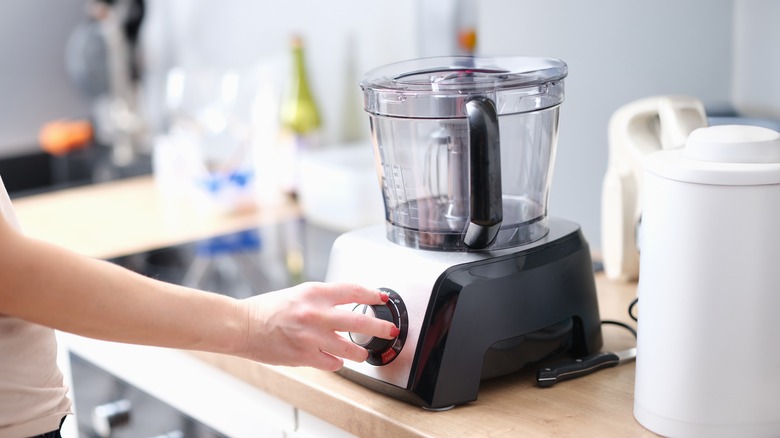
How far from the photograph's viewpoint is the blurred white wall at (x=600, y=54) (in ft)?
3.91

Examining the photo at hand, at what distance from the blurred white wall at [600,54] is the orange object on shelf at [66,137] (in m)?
1.71

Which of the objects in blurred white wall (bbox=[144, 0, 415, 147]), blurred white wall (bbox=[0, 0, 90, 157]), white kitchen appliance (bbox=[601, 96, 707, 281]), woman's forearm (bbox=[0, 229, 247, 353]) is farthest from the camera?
blurred white wall (bbox=[0, 0, 90, 157])

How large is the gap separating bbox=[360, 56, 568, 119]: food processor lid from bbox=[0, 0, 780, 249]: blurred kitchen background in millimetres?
329

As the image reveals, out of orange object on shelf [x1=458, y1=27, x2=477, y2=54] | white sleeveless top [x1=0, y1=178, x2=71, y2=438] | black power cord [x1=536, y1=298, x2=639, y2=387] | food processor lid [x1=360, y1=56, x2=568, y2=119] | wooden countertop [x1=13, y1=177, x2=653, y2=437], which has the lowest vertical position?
wooden countertop [x1=13, y1=177, x2=653, y2=437]

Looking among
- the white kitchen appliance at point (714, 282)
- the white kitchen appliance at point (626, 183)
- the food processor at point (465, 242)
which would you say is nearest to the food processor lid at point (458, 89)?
the food processor at point (465, 242)

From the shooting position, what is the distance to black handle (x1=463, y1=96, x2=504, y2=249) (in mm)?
822

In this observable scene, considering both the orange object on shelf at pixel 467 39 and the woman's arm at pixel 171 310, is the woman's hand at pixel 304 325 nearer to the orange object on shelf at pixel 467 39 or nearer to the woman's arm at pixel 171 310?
the woman's arm at pixel 171 310

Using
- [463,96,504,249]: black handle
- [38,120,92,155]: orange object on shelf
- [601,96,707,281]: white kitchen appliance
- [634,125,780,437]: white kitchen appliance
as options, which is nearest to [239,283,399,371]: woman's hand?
[463,96,504,249]: black handle

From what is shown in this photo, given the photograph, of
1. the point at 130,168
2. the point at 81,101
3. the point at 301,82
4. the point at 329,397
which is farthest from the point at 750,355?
the point at 81,101

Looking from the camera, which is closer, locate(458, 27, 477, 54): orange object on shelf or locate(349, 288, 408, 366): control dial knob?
locate(349, 288, 408, 366): control dial knob

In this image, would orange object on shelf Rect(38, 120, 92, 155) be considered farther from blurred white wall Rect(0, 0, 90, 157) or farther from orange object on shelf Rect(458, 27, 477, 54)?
orange object on shelf Rect(458, 27, 477, 54)

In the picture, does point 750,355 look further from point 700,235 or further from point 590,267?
point 590,267

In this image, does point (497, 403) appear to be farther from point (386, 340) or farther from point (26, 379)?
point (26, 379)

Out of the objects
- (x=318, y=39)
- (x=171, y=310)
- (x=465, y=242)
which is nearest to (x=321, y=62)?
(x=318, y=39)
